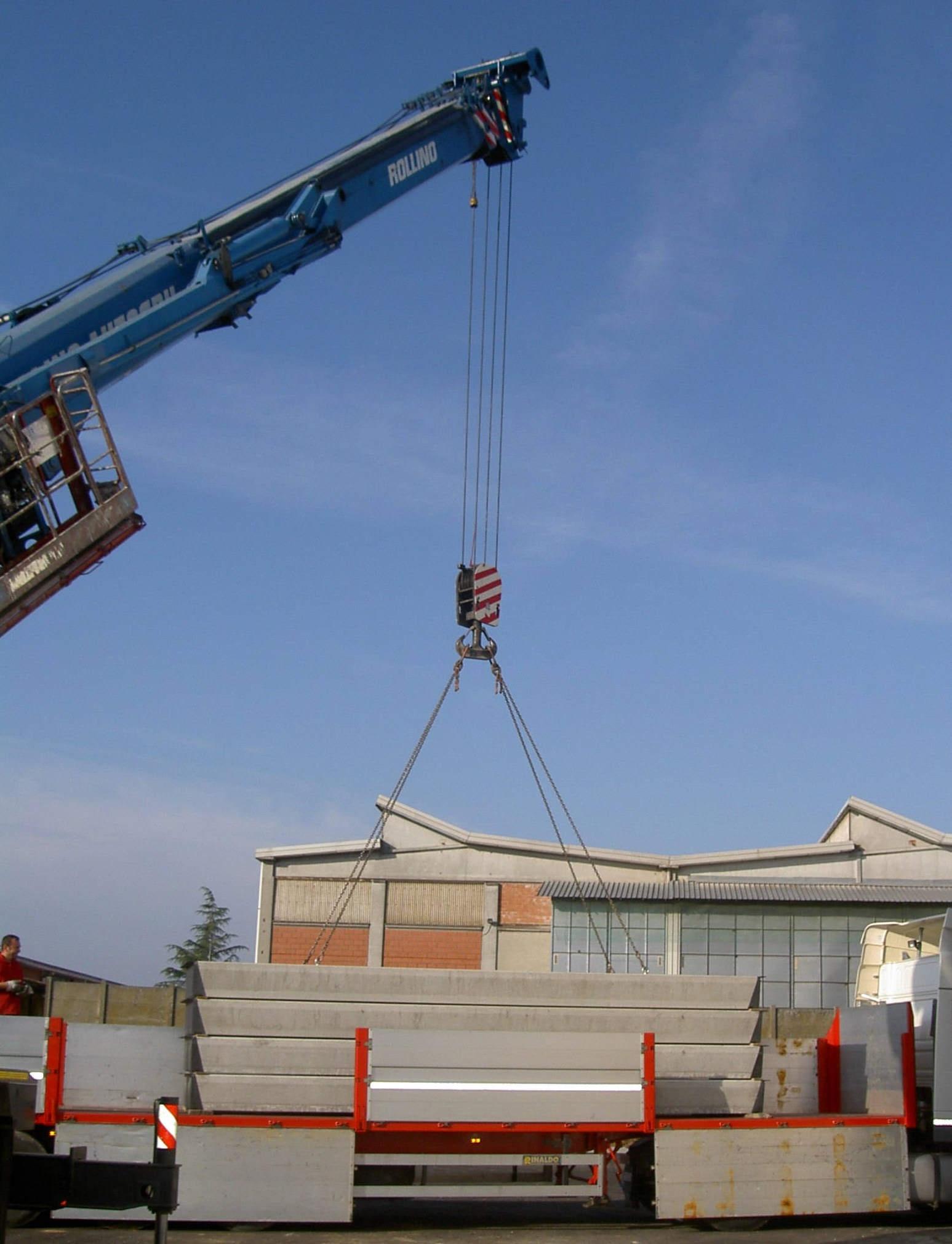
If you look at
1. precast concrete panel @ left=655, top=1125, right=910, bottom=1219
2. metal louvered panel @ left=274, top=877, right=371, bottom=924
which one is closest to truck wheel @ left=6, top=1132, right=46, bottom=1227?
precast concrete panel @ left=655, top=1125, right=910, bottom=1219

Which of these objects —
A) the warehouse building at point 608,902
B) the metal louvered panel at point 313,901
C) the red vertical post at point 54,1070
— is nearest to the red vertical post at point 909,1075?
the red vertical post at point 54,1070

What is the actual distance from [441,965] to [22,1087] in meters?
34.9

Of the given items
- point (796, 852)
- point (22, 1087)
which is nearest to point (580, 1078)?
point (22, 1087)

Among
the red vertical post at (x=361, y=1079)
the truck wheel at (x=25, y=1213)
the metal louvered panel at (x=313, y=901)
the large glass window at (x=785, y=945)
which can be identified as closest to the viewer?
the truck wheel at (x=25, y=1213)

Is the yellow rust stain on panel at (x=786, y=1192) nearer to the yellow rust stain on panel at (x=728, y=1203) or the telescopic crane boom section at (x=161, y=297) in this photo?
the yellow rust stain on panel at (x=728, y=1203)

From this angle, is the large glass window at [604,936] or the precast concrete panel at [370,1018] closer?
the precast concrete panel at [370,1018]

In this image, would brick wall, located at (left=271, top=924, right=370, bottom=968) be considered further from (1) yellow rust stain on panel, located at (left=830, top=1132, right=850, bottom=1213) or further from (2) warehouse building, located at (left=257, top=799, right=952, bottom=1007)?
(1) yellow rust stain on panel, located at (left=830, top=1132, right=850, bottom=1213)

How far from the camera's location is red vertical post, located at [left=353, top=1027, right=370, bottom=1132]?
40.7 feet

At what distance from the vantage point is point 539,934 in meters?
39.4

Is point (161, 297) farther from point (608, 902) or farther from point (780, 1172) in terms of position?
point (608, 902)

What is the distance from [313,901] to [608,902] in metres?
12.3

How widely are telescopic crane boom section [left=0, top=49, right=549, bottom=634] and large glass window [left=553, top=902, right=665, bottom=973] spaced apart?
19.9m

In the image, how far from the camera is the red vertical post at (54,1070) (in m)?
12.6

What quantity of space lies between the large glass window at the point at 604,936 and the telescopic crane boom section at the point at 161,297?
19949 mm
